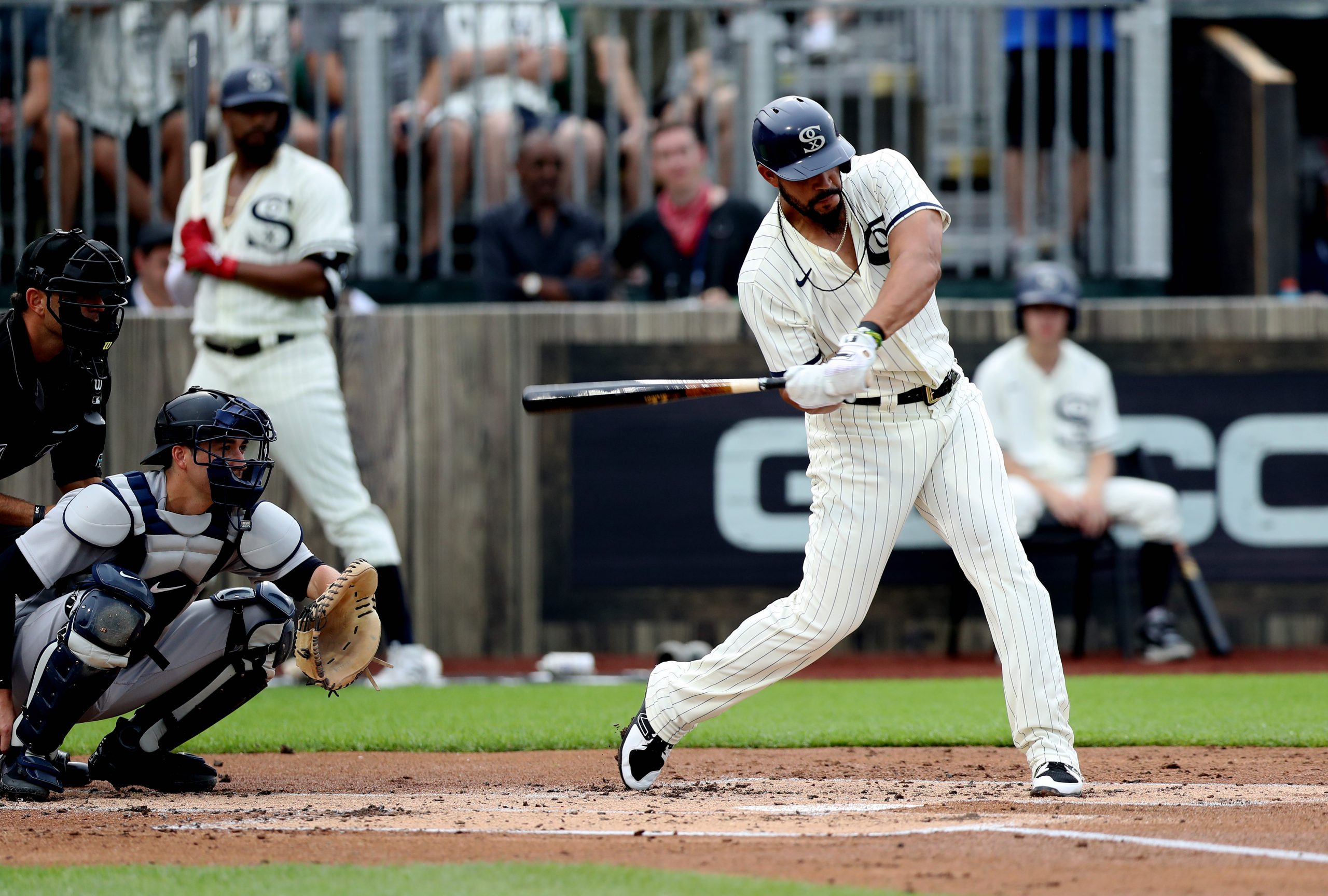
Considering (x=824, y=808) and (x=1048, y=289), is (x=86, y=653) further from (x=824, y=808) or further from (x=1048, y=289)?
(x=1048, y=289)

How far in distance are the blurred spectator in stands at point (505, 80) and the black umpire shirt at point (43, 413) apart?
4262 mm

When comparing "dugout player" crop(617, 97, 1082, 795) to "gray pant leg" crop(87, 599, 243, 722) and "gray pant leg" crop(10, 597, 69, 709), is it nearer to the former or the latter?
"gray pant leg" crop(87, 599, 243, 722)

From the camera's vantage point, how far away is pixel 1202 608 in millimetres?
8289

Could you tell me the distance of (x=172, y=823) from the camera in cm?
434

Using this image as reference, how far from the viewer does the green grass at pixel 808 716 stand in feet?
19.4

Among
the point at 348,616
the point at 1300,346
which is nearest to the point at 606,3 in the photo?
the point at 1300,346

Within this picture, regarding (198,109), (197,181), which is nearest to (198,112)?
(198,109)

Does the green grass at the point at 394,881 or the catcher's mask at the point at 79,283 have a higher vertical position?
the catcher's mask at the point at 79,283

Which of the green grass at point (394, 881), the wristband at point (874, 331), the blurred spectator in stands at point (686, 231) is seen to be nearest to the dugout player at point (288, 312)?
the blurred spectator in stands at point (686, 231)

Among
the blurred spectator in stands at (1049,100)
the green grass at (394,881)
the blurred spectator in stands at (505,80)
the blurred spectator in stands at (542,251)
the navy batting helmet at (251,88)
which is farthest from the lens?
the blurred spectator in stands at (1049,100)

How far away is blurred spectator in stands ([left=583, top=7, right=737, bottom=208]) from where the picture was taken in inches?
372

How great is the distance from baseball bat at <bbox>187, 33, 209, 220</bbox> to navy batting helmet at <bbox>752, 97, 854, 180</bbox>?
12.3ft

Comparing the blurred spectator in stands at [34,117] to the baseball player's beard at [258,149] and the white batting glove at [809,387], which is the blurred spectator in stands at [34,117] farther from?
the white batting glove at [809,387]

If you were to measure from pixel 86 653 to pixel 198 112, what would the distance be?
13.4 feet
